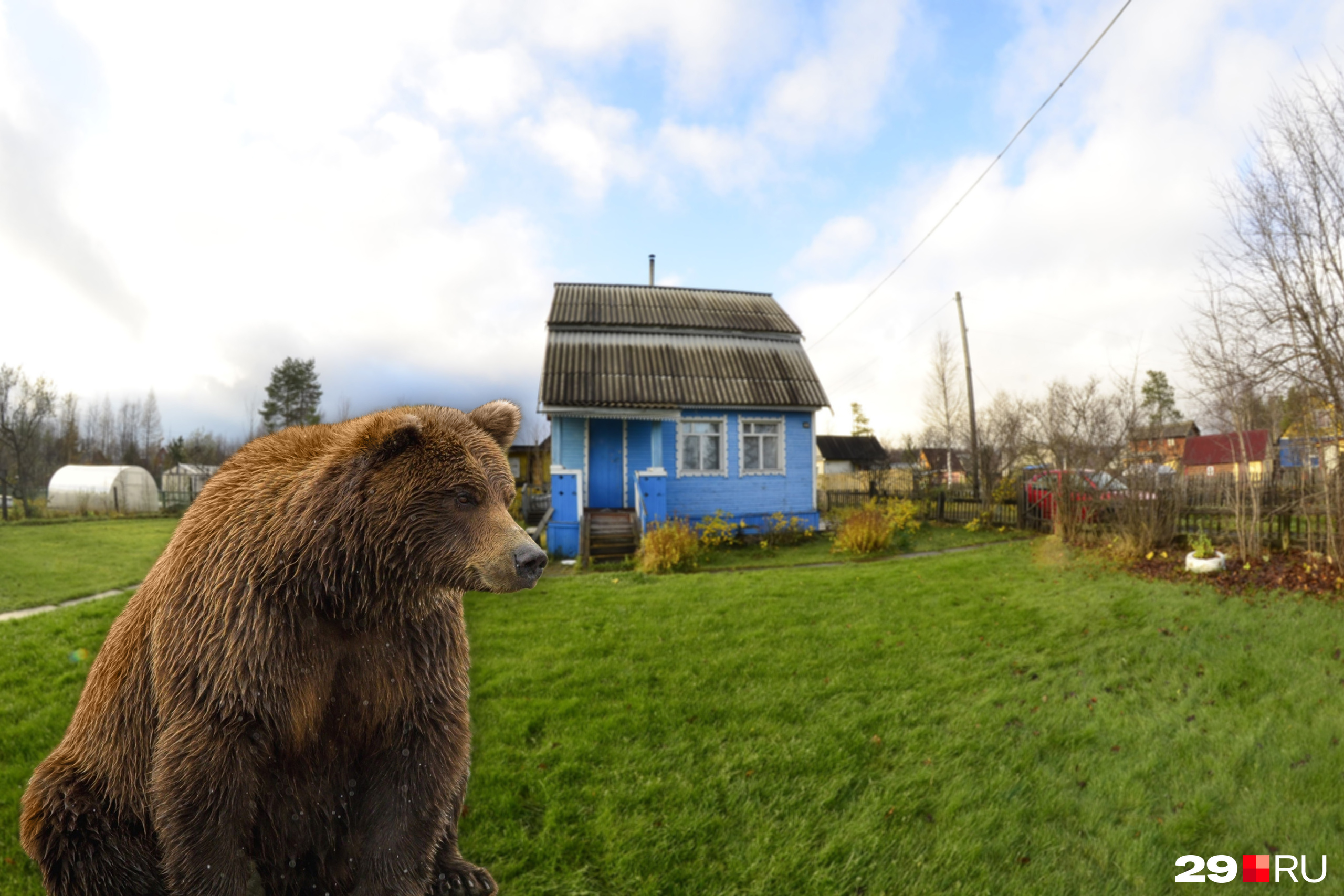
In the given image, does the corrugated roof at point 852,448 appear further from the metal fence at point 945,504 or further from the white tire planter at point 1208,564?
the white tire planter at point 1208,564

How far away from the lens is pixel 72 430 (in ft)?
40.6

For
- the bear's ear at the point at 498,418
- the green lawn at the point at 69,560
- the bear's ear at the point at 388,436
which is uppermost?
the bear's ear at the point at 498,418

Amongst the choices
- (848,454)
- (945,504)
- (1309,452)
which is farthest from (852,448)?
(1309,452)

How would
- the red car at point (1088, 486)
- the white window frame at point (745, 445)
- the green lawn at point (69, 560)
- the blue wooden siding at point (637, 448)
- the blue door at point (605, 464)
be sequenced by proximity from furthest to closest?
the white window frame at point (745, 445) → the blue wooden siding at point (637, 448) → the blue door at point (605, 464) → the red car at point (1088, 486) → the green lawn at point (69, 560)

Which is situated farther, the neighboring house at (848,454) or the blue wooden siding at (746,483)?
the neighboring house at (848,454)

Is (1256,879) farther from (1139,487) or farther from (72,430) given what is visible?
(72,430)

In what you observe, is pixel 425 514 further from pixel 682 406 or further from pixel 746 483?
pixel 746 483

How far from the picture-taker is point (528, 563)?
36.6 inches

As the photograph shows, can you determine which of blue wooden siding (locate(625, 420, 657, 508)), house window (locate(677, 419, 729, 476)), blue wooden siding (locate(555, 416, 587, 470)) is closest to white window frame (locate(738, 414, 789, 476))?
house window (locate(677, 419, 729, 476))

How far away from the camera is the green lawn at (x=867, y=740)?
9.48ft

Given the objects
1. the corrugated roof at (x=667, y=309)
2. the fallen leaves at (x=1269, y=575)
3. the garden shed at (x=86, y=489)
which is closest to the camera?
the fallen leaves at (x=1269, y=575)

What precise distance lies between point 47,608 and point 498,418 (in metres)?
5.32

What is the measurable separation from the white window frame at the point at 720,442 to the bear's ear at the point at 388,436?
1457 centimetres

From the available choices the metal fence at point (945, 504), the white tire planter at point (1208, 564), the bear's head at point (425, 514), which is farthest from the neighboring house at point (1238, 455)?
the bear's head at point (425, 514)
